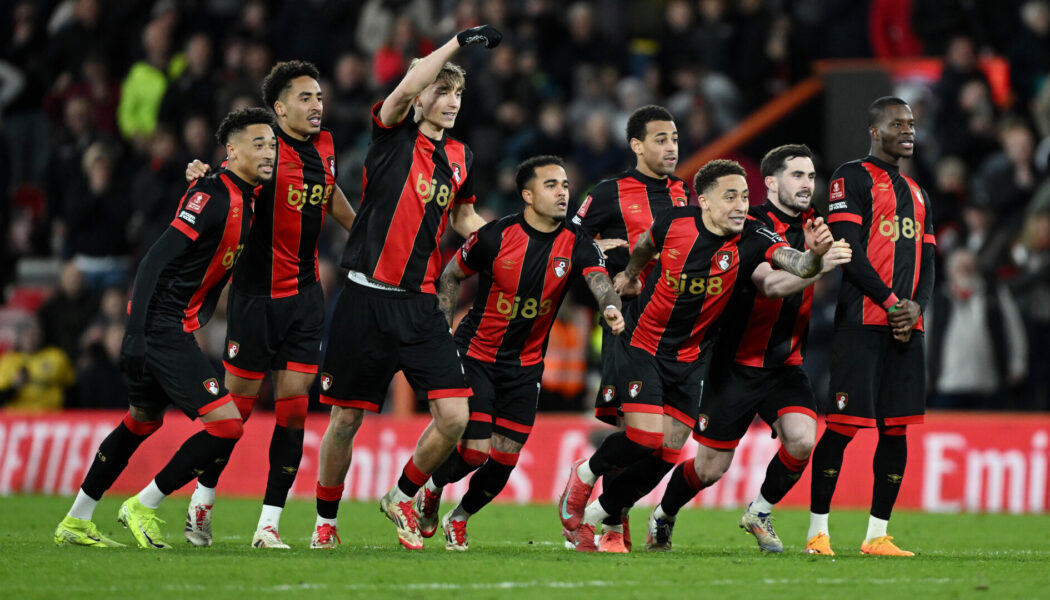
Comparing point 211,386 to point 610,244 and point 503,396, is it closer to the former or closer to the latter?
point 503,396

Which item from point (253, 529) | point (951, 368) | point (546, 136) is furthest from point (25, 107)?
point (951, 368)

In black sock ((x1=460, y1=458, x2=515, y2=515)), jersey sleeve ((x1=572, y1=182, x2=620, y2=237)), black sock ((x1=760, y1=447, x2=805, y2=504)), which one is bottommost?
→ black sock ((x1=460, y1=458, x2=515, y2=515))

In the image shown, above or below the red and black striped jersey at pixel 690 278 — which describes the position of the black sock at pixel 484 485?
below

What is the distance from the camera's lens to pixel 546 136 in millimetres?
17234

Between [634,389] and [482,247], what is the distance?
128 centimetres

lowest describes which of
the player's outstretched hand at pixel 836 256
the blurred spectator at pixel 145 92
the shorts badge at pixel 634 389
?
the shorts badge at pixel 634 389

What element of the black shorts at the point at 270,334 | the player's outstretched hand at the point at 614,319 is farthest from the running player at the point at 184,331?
the player's outstretched hand at the point at 614,319

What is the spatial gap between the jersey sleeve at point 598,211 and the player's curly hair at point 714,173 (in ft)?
2.54

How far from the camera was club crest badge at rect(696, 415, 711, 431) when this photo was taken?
936 centimetres

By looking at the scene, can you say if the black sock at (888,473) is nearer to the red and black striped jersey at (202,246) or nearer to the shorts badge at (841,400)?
the shorts badge at (841,400)

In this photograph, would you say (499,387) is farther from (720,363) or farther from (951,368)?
(951,368)

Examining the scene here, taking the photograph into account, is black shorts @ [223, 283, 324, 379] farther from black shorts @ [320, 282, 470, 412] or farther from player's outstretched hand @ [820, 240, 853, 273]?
player's outstretched hand @ [820, 240, 853, 273]

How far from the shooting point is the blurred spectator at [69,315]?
17219mm

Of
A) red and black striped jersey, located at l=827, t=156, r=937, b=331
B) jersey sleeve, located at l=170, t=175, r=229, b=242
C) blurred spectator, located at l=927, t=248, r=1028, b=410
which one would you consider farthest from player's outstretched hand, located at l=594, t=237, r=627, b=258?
blurred spectator, located at l=927, t=248, r=1028, b=410
